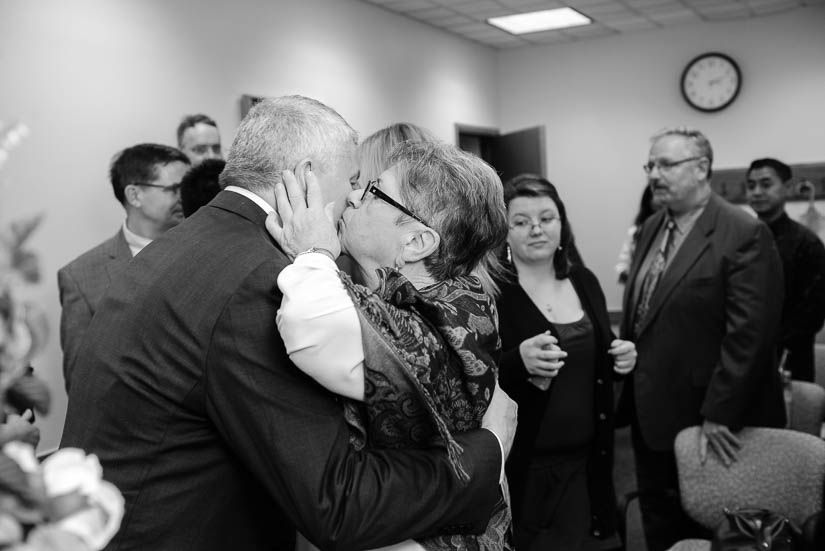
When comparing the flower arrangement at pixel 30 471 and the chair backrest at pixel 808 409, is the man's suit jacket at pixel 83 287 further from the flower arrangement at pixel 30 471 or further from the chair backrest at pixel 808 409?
the chair backrest at pixel 808 409

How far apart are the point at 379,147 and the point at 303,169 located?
623 mm

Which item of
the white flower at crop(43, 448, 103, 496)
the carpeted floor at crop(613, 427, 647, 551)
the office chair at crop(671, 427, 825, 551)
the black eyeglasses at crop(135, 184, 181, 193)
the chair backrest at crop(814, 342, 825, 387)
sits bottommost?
the carpeted floor at crop(613, 427, 647, 551)

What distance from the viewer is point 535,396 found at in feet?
8.20

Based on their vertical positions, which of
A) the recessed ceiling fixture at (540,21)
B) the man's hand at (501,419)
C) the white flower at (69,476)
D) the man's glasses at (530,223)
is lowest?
the man's hand at (501,419)

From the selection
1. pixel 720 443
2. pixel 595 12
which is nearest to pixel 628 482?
pixel 720 443

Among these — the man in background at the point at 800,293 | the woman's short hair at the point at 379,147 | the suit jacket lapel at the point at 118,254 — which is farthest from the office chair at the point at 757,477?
the man in background at the point at 800,293

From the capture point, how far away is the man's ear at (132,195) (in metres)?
3.22

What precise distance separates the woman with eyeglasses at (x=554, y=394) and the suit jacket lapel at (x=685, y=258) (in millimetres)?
550

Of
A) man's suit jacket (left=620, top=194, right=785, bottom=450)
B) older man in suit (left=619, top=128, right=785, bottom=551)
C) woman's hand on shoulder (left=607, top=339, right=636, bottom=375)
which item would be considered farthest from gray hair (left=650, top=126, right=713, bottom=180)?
woman's hand on shoulder (left=607, top=339, right=636, bottom=375)

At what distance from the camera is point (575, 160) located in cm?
834

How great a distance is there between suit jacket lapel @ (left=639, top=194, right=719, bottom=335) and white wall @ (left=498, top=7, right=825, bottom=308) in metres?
4.62

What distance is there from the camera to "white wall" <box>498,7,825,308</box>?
7.23 meters

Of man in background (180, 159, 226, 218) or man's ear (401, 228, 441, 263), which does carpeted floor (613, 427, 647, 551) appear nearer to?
man in background (180, 159, 226, 218)

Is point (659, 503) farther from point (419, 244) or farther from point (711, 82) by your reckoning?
point (711, 82)
